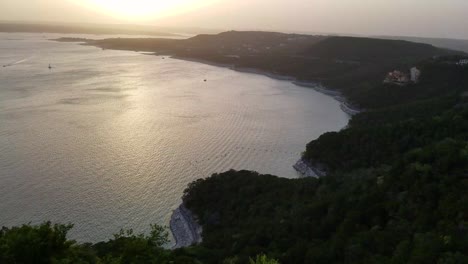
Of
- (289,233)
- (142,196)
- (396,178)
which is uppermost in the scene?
(396,178)

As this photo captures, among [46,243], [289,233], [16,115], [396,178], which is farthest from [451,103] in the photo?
[16,115]

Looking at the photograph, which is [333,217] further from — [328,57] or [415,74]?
[328,57]

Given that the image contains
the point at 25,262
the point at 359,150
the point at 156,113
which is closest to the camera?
the point at 25,262

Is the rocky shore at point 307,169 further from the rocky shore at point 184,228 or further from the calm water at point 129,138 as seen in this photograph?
the rocky shore at point 184,228

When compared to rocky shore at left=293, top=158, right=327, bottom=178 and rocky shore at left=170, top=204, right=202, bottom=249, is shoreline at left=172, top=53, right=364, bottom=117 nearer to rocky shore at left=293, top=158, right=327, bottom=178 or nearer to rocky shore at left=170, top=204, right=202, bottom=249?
rocky shore at left=293, top=158, right=327, bottom=178

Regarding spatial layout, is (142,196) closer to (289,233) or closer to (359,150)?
(289,233)

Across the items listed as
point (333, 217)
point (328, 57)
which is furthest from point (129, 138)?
point (328, 57)
